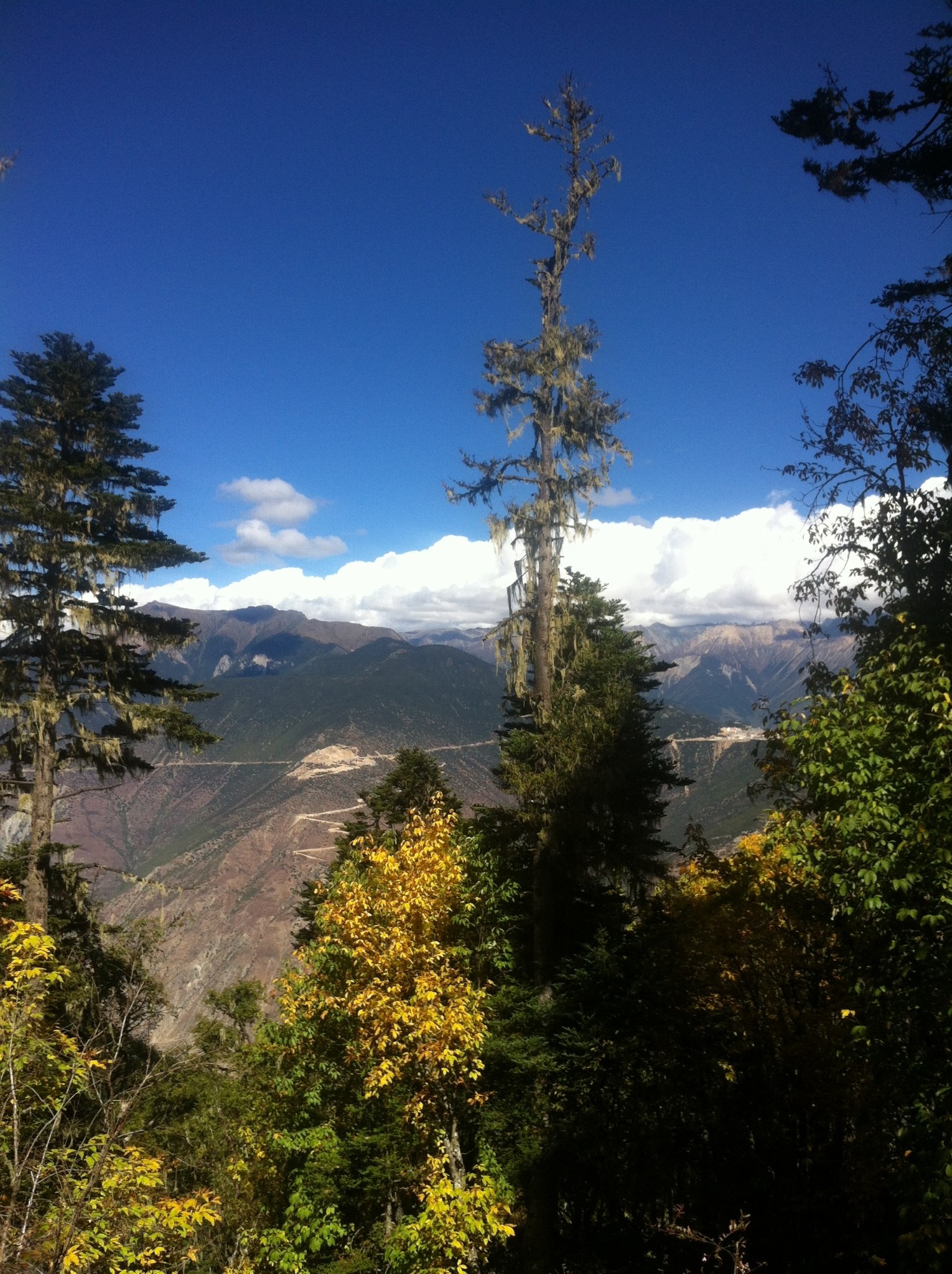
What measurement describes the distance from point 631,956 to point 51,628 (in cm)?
1183

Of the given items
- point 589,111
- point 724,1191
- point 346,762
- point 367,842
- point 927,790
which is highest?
point 589,111

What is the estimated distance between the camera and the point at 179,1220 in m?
6.54

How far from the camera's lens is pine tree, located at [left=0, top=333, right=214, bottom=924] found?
494 inches

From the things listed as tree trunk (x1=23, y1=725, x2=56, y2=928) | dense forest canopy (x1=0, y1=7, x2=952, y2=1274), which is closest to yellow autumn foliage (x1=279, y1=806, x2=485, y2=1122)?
dense forest canopy (x1=0, y1=7, x2=952, y2=1274)

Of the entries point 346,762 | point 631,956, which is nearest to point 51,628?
point 631,956

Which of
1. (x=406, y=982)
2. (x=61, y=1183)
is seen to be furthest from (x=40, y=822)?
(x=61, y=1183)

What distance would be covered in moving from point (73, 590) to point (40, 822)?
4.38 meters

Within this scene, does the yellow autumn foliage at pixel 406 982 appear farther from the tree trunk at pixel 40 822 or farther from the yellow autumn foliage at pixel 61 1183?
the tree trunk at pixel 40 822

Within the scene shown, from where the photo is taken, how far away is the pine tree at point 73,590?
1255 centimetres

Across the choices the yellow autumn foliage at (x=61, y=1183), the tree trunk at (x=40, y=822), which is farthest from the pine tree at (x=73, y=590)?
the yellow autumn foliage at (x=61, y=1183)

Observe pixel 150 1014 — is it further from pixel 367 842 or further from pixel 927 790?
pixel 927 790

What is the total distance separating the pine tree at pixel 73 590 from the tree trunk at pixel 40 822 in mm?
26

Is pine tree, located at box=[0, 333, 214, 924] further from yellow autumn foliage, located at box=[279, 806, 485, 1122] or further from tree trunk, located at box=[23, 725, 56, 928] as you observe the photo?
yellow autumn foliage, located at box=[279, 806, 485, 1122]

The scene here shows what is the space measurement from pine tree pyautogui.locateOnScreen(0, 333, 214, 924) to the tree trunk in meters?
0.03
